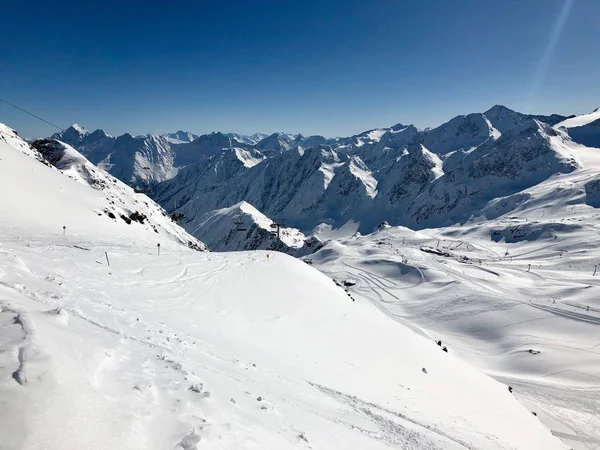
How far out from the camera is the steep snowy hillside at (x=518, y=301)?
137 ft

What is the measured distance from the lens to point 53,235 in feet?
94.4

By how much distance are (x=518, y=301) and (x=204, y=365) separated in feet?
250

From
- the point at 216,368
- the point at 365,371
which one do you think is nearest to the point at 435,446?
the point at 365,371

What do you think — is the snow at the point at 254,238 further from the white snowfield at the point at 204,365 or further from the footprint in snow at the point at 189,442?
Answer: the footprint in snow at the point at 189,442

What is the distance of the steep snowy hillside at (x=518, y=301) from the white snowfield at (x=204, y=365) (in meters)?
23.0

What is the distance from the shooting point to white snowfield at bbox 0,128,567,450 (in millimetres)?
5977

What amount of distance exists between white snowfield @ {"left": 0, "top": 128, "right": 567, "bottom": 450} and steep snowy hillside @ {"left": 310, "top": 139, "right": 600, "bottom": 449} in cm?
2300

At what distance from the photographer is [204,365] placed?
435 inches

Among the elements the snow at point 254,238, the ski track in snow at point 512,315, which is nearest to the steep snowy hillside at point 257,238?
the snow at point 254,238

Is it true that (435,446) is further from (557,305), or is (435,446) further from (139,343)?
(557,305)

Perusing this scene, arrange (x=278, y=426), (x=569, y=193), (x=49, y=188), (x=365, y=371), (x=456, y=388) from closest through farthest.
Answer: (x=278, y=426), (x=365, y=371), (x=456, y=388), (x=49, y=188), (x=569, y=193)

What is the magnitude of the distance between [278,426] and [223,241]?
192402 millimetres

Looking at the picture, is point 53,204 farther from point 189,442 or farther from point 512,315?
point 512,315

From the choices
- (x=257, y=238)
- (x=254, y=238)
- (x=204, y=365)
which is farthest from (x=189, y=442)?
(x=254, y=238)
